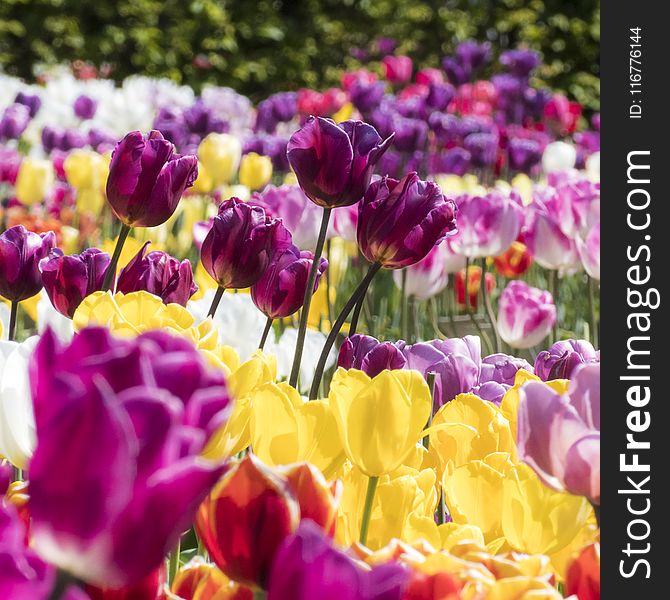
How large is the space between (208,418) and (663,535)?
34 cm

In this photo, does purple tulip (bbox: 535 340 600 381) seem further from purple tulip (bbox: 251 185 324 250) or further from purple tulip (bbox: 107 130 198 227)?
purple tulip (bbox: 251 185 324 250)

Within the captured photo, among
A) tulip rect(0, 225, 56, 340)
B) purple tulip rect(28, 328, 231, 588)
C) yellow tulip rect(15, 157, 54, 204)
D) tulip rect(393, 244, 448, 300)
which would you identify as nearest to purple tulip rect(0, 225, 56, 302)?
tulip rect(0, 225, 56, 340)

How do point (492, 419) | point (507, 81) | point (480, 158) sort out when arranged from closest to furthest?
point (492, 419) < point (480, 158) < point (507, 81)

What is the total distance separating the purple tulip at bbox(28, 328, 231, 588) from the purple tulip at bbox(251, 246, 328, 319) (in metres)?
0.68

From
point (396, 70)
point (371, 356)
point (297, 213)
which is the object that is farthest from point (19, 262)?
point (396, 70)

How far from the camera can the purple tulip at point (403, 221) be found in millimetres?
923

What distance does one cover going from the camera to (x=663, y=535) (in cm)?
60

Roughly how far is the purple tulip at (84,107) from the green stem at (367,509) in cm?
386

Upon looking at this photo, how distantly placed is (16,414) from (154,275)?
33 cm

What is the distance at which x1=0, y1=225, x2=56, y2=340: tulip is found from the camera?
3.38 ft

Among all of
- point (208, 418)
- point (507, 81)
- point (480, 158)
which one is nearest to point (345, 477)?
point (208, 418)

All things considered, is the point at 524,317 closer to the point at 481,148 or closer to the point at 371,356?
the point at 371,356

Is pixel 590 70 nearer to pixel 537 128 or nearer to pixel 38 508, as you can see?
pixel 537 128

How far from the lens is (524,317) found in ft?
5.76
